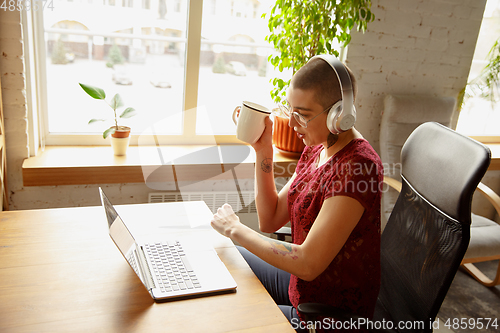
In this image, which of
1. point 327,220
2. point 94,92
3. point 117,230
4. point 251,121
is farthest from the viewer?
point 94,92

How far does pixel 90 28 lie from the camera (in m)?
2.04

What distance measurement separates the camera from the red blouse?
1.09 metres

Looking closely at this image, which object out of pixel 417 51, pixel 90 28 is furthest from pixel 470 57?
pixel 90 28

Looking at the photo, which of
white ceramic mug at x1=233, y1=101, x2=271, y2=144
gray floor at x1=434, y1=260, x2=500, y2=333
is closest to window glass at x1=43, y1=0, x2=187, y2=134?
white ceramic mug at x1=233, y1=101, x2=271, y2=144

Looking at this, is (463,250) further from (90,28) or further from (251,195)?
(90,28)

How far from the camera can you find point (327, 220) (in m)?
1.07

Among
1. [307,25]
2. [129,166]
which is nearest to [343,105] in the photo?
[307,25]

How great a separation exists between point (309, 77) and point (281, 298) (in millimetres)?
756

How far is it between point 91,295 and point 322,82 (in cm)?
83

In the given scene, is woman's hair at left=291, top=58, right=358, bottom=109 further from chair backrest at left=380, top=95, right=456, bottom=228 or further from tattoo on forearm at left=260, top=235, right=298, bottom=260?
chair backrest at left=380, top=95, right=456, bottom=228

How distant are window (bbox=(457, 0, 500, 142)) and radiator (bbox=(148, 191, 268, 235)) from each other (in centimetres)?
173

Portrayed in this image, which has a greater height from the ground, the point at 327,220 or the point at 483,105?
the point at 483,105

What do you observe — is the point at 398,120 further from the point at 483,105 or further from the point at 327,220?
the point at 327,220

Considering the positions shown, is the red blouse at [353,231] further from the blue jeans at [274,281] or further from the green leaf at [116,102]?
the green leaf at [116,102]
